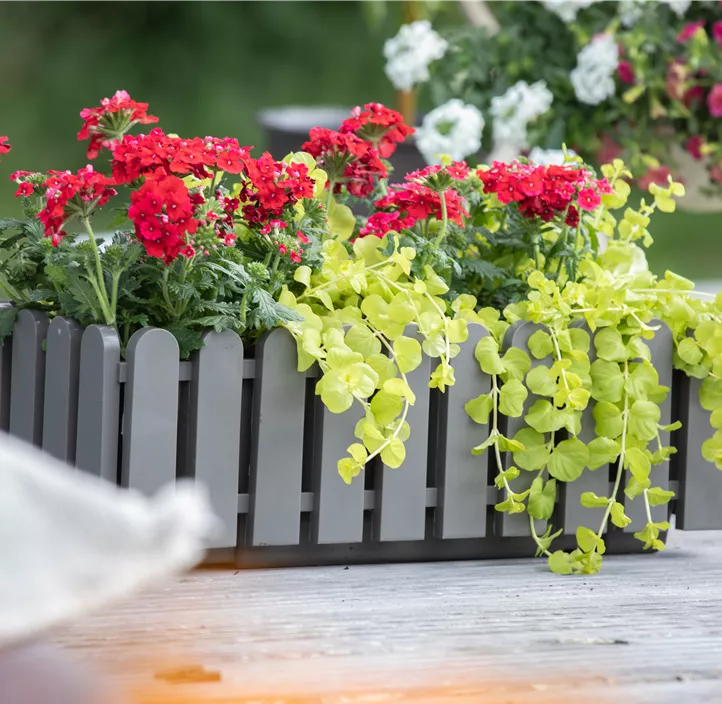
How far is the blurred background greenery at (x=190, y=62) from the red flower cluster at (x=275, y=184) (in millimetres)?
8306

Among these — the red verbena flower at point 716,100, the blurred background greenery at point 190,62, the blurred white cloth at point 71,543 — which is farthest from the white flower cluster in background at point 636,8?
the blurred background greenery at point 190,62

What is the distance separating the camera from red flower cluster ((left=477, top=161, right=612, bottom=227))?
1.71 metres

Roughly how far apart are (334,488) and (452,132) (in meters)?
1.85

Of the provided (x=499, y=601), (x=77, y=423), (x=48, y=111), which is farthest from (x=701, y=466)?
(x=48, y=111)

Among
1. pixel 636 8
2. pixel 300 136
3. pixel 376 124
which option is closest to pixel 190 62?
pixel 300 136

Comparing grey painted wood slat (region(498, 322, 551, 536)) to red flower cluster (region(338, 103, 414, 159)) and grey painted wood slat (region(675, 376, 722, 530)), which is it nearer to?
grey painted wood slat (region(675, 376, 722, 530))

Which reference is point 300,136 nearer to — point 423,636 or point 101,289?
point 101,289

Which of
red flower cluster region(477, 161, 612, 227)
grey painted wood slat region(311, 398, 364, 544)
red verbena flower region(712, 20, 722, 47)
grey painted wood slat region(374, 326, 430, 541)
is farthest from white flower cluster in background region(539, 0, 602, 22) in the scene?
grey painted wood slat region(311, 398, 364, 544)

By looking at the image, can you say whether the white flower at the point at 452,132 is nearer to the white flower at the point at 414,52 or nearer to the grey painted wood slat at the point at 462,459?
the white flower at the point at 414,52

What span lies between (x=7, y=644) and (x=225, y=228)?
0.99 m

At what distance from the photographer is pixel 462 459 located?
1678 mm

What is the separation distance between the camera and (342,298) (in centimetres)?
173

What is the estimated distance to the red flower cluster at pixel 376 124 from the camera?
1804mm

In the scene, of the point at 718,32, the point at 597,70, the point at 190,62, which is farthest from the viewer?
the point at 190,62
